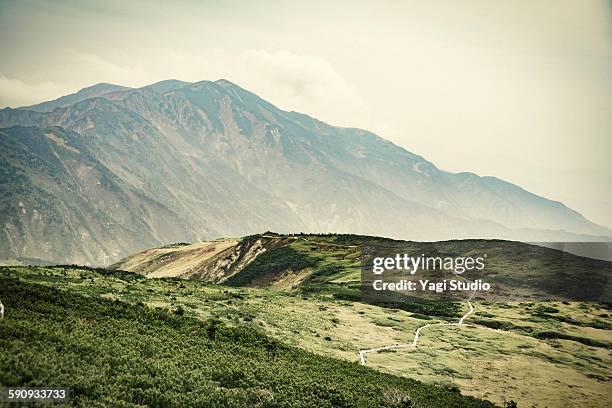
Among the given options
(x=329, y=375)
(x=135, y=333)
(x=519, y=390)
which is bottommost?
(x=519, y=390)

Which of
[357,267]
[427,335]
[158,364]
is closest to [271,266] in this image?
[357,267]

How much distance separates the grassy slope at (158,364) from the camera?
2212 cm

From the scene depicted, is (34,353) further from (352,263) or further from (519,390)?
(352,263)

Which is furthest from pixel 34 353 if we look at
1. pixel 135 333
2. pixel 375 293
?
pixel 375 293

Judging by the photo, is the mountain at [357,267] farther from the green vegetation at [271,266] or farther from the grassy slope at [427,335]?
the grassy slope at [427,335]

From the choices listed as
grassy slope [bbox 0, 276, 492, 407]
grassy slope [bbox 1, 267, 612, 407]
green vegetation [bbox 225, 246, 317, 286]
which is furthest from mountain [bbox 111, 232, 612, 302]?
grassy slope [bbox 0, 276, 492, 407]

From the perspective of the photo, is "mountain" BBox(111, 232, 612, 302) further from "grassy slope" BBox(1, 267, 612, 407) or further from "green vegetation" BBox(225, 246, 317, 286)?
"grassy slope" BBox(1, 267, 612, 407)

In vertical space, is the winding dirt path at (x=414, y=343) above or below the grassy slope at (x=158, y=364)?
below

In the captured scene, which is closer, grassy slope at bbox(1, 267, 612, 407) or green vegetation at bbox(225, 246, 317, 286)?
grassy slope at bbox(1, 267, 612, 407)

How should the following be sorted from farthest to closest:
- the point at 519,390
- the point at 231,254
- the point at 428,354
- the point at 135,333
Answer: the point at 231,254
the point at 428,354
the point at 519,390
the point at 135,333

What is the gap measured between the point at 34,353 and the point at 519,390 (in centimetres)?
4617

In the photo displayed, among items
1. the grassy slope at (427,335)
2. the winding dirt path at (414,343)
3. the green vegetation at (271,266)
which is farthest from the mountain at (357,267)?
the winding dirt path at (414,343)

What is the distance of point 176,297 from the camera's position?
6412 cm

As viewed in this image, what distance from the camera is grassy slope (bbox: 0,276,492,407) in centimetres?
2212
